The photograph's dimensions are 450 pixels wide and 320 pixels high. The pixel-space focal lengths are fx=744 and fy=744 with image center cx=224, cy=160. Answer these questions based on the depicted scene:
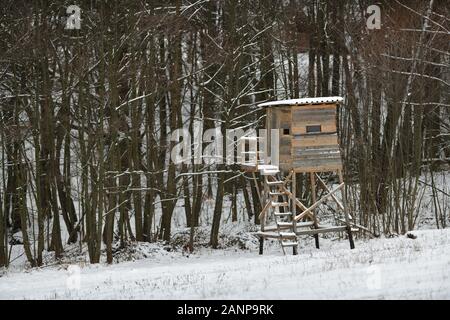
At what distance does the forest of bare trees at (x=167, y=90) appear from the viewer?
23.2 metres

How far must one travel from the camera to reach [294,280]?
12.0 m

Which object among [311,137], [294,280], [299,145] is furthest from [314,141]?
[294,280]

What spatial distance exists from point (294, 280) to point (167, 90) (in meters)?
14.5

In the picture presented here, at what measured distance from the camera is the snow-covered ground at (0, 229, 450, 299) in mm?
10477

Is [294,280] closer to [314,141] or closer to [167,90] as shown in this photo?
[314,141]

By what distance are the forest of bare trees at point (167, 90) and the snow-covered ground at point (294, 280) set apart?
5773mm

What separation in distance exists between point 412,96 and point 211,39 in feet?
23.8

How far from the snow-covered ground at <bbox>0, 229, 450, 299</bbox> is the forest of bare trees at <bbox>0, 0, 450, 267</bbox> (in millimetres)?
5773

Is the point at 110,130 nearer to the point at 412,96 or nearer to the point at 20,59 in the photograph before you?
the point at 20,59

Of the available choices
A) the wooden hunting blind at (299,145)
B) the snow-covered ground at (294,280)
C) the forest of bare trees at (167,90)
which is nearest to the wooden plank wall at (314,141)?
the wooden hunting blind at (299,145)

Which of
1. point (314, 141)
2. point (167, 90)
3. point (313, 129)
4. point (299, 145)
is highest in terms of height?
point (167, 90)

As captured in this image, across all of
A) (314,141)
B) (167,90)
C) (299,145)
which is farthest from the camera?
(167,90)

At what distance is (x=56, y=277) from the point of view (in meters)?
18.0
